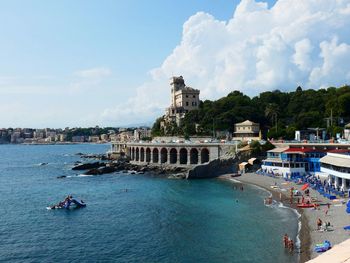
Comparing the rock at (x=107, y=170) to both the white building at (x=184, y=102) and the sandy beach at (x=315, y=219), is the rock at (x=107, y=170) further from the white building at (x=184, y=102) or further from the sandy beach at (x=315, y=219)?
the white building at (x=184, y=102)

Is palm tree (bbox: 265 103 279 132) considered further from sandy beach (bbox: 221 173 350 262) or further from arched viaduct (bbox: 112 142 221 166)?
sandy beach (bbox: 221 173 350 262)

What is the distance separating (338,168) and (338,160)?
165 centimetres

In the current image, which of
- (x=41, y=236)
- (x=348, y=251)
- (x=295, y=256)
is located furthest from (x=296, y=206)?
(x=348, y=251)

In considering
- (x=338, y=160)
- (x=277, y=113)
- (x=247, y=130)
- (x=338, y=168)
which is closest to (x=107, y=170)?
(x=247, y=130)

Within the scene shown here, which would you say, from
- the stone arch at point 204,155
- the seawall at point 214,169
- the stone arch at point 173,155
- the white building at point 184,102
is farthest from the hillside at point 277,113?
the seawall at point 214,169

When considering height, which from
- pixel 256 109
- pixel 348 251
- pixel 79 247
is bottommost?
pixel 79 247

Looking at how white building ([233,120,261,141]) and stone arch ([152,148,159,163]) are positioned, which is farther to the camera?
white building ([233,120,261,141])

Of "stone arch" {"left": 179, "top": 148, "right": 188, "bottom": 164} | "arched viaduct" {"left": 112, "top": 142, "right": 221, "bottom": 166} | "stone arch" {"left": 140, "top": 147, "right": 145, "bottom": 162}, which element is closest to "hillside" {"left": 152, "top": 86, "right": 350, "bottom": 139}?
"stone arch" {"left": 140, "top": 147, "right": 145, "bottom": 162}

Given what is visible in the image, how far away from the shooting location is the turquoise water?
34656 mm

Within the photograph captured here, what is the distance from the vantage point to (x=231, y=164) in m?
85.2

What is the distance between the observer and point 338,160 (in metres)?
56.8

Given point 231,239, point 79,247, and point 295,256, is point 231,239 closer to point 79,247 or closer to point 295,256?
point 295,256

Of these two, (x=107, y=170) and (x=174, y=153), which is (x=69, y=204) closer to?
(x=107, y=170)

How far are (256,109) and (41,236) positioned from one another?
326 ft
